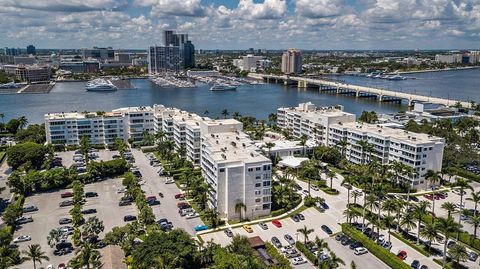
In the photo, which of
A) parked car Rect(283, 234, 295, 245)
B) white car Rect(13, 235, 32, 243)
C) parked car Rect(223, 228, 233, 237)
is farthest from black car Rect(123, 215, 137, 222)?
parked car Rect(283, 234, 295, 245)

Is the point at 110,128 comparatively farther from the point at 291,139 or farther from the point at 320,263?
the point at 320,263

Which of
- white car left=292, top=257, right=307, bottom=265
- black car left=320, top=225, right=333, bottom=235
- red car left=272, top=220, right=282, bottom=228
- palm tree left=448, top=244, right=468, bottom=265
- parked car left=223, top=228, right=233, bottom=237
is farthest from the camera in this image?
red car left=272, top=220, right=282, bottom=228

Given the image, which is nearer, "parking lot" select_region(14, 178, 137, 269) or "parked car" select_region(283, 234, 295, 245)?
"parked car" select_region(283, 234, 295, 245)

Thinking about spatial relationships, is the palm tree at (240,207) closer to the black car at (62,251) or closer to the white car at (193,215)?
the white car at (193,215)

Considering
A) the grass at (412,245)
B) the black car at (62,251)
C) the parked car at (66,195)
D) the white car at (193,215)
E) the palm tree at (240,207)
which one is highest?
the palm tree at (240,207)

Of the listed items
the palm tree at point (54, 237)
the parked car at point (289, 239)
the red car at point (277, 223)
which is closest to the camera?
the palm tree at point (54, 237)

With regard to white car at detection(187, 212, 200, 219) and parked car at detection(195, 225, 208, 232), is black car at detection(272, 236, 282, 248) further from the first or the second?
white car at detection(187, 212, 200, 219)

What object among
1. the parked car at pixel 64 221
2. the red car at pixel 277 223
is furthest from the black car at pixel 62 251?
the red car at pixel 277 223
